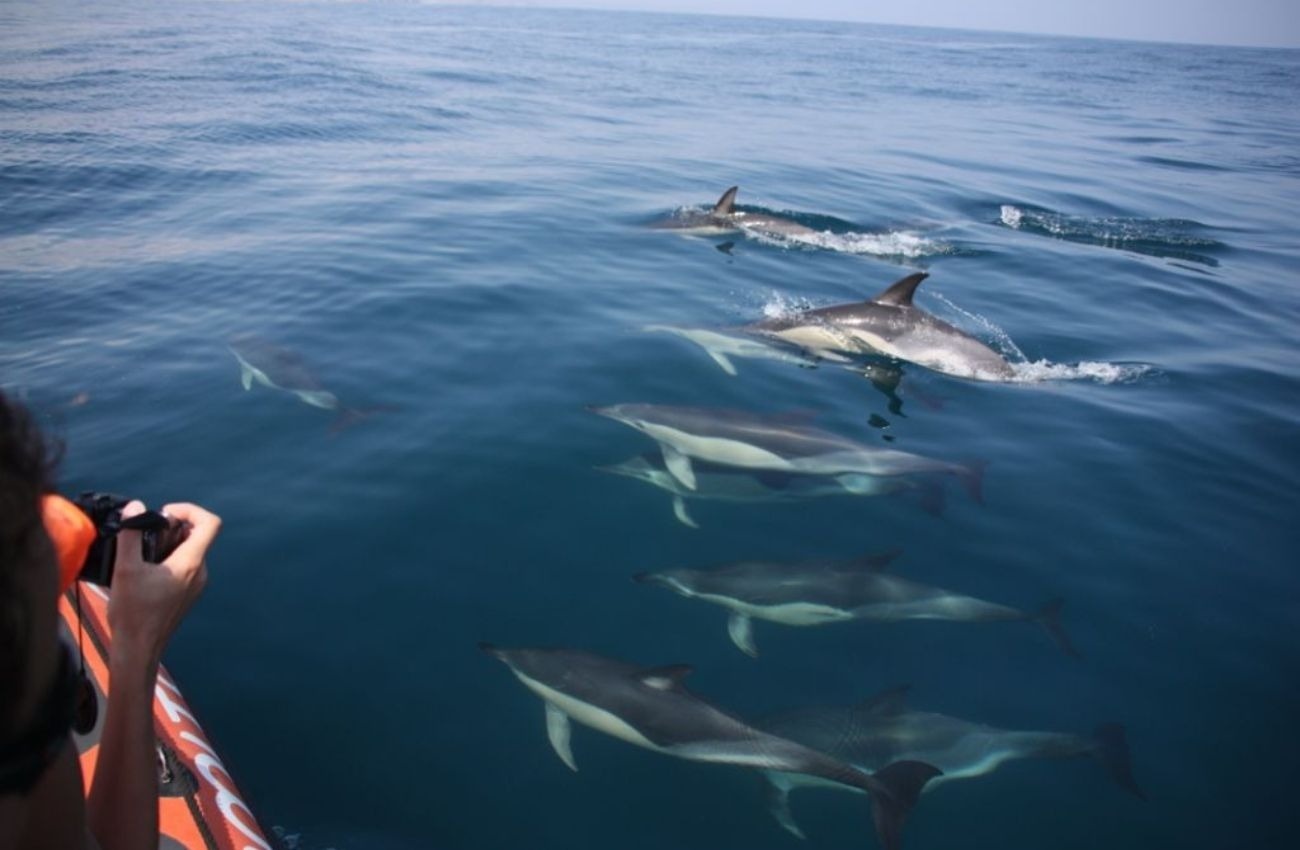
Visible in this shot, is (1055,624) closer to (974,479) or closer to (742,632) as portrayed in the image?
(974,479)

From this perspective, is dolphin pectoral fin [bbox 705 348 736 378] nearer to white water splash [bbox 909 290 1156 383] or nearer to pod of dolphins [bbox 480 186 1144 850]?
pod of dolphins [bbox 480 186 1144 850]

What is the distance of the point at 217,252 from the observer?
42.6 feet

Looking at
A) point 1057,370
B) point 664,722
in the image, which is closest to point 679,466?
point 664,722

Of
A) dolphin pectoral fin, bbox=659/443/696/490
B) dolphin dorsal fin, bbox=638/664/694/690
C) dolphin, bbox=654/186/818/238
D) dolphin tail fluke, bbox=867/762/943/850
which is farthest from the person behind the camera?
dolphin, bbox=654/186/818/238

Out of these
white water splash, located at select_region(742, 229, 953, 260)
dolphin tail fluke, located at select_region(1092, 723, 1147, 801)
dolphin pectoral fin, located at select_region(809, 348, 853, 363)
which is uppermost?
white water splash, located at select_region(742, 229, 953, 260)

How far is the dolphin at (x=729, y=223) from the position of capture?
15.3 meters

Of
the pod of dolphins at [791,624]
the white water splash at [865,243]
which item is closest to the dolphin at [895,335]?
the pod of dolphins at [791,624]

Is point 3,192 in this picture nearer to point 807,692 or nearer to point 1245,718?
point 807,692

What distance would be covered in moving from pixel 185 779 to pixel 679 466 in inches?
174

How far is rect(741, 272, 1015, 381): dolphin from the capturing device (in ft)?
32.3

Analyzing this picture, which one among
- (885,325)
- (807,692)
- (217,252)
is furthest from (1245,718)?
(217,252)

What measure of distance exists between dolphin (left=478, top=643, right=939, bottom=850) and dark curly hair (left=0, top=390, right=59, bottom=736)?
340 centimetres

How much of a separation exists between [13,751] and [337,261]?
1192 cm

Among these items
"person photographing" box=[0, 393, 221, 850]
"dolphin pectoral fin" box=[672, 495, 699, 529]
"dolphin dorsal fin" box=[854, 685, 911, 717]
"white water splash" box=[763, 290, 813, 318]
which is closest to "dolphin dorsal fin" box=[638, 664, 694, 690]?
"dolphin dorsal fin" box=[854, 685, 911, 717]
